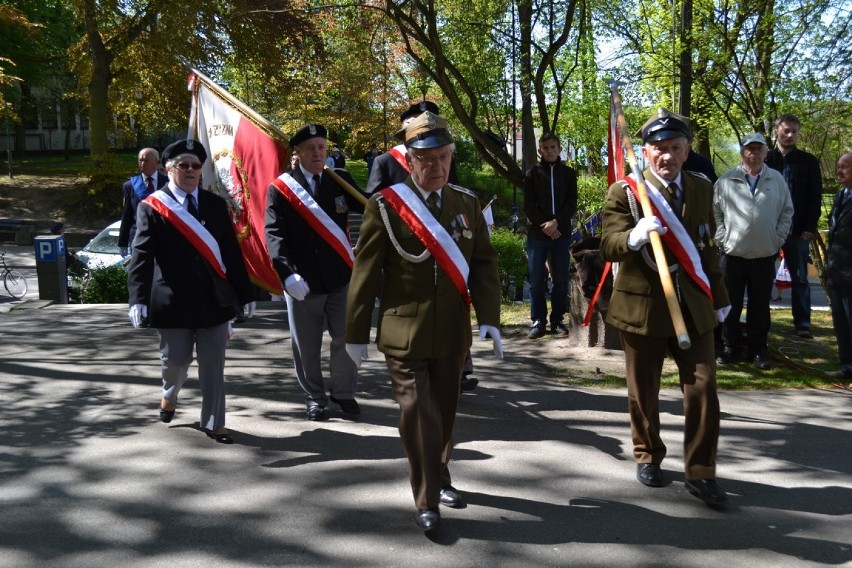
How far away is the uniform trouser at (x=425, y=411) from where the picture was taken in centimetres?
489

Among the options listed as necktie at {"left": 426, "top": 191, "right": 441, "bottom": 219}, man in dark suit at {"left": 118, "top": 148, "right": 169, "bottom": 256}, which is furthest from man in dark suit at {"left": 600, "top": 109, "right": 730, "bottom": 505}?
man in dark suit at {"left": 118, "top": 148, "right": 169, "bottom": 256}

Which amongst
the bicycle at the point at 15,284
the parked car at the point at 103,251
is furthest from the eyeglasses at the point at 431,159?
the bicycle at the point at 15,284

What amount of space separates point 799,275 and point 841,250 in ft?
5.56

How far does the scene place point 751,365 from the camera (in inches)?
350

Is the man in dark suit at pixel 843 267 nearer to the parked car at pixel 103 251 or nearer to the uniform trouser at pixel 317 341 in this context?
the uniform trouser at pixel 317 341

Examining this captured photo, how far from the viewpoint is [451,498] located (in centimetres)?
526

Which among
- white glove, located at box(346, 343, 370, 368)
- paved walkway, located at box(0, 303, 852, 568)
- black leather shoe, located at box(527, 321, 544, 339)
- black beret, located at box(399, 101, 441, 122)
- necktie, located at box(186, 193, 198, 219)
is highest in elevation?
black beret, located at box(399, 101, 441, 122)

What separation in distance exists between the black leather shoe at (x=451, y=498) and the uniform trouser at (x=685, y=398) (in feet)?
3.95

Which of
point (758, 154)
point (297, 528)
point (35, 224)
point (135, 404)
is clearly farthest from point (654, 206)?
point (35, 224)

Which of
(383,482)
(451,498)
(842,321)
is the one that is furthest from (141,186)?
(842,321)

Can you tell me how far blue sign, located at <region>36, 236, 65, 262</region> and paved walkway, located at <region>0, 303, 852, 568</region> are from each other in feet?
18.1

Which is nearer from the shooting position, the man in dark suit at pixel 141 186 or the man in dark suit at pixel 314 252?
the man in dark suit at pixel 314 252

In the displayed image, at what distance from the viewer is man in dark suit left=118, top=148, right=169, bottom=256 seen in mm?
10516

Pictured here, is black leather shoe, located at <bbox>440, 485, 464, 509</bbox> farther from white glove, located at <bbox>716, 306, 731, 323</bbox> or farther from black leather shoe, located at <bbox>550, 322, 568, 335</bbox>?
black leather shoe, located at <bbox>550, 322, 568, 335</bbox>
